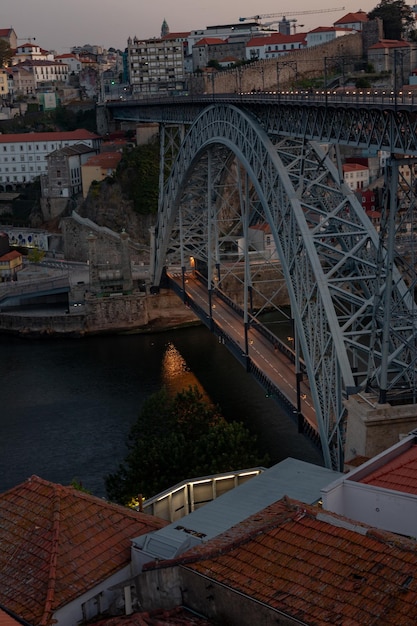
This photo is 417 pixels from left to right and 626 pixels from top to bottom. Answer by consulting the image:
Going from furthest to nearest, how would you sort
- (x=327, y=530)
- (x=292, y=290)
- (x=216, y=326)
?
(x=216, y=326) → (x=292, y=290) → (x=327, y=530)

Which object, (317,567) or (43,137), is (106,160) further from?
(317,567)

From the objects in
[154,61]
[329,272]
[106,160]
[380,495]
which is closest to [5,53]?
[154,61]

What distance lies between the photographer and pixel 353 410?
18656mm

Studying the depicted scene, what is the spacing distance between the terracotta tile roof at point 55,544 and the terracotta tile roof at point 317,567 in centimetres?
90

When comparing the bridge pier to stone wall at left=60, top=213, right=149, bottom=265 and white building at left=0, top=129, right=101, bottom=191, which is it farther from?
white building at left=0, top=129, right=101, bottom=191

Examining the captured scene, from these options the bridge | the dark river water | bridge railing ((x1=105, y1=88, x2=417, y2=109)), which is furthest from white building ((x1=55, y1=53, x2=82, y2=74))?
the bridge

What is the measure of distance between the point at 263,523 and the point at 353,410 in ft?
27.7

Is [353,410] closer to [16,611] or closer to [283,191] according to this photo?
[283,191]

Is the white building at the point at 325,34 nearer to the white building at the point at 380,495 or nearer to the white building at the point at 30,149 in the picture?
the white building at the point at 30,149

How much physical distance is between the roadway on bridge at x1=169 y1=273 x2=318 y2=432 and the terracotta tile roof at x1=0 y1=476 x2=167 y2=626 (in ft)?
39.7

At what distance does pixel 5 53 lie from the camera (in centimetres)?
9788

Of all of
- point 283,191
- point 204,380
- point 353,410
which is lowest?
point 204,380

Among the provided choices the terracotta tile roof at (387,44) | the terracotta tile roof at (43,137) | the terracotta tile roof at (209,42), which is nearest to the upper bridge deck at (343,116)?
the terracotta tile roof at (387,44)

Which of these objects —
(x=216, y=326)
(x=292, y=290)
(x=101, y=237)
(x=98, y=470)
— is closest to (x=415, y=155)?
(x=292, y=290)
